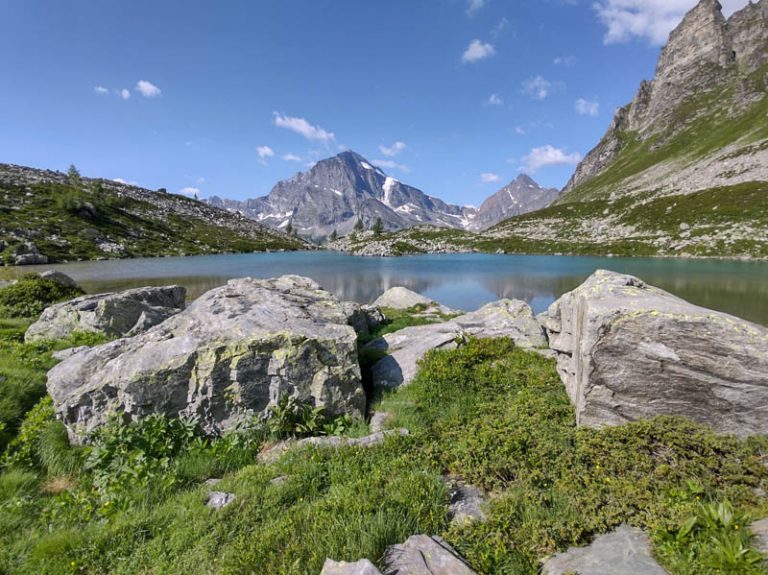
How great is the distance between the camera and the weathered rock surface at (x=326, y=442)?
26.3ft

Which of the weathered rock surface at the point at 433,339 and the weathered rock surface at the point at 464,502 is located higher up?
the weathered rock surface at the point at 433,339

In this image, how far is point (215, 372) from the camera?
30.0 ft

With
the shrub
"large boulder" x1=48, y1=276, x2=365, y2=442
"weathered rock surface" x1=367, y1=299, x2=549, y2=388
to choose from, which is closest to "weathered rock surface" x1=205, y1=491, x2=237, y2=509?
"large boulder" x1=48, y1=276, x2=365, y2=442

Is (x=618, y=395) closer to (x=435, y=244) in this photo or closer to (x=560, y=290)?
(x=560, y=290)

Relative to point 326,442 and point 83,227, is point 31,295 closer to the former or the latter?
point 326,442

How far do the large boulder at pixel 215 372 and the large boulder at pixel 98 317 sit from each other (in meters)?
6.34

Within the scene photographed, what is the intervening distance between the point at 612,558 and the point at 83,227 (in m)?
165

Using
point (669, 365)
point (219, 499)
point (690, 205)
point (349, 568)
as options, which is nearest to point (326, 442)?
point (219, 499)

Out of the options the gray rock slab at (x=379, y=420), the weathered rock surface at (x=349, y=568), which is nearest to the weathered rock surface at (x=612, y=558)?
the weathered rock surface at (x=349, y=568)

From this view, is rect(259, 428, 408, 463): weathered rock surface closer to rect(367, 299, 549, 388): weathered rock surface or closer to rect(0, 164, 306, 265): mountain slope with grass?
rect(367, 299, 549, 388): weathered rock surface

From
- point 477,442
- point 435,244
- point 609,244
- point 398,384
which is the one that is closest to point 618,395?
point 477,442

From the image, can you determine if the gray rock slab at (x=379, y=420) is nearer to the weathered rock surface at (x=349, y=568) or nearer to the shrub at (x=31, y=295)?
the weathered rock surface at (x=349, y=568)

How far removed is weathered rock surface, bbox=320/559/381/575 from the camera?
14.8ft

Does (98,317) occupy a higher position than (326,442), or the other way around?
(98,317)
